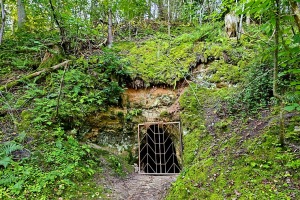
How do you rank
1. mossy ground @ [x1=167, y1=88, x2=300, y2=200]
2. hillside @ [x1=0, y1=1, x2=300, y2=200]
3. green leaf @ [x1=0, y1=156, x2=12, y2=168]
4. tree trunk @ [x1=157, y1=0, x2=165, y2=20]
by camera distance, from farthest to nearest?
tree trunk @ [x1=157, y1=0, x2=165, y2=20], green leaf @ [x1=0, y1=156, x2=12, y2=168], hillside @ [x1=0, y1=1, x2=300, y2=200], mossy ground @ [x1=167, y1=88, x2=300, y2=200]

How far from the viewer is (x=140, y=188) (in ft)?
16.6

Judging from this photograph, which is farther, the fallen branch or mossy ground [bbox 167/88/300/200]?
the fallen branch

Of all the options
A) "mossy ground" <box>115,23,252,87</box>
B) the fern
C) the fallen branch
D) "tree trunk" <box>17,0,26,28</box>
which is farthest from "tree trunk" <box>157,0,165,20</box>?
the fern

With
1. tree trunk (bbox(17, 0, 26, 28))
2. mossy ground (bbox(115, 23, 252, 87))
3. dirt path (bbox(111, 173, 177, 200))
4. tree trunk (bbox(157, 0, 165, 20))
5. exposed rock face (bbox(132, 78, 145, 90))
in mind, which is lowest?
dirt path (bbox(111, 173, 177, 200))

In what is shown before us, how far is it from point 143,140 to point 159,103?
53.4 inches

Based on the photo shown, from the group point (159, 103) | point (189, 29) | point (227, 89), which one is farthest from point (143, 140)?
point (189, 29)

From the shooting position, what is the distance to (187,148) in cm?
569

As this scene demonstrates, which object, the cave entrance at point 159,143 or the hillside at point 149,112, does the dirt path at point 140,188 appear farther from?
the cave entrance at point 159,143

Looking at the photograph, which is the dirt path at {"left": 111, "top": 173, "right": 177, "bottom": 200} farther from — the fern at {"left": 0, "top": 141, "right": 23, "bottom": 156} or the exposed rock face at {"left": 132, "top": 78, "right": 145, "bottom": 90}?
the exposed rock face at {"left": 132, "top": 78, "right": 145, "bottom": 90}

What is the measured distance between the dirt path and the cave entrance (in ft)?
3.11

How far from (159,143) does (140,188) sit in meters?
2.33

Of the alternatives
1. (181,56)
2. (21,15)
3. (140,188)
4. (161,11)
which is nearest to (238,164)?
(140,188)

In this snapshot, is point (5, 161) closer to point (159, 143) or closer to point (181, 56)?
point (159, 143)

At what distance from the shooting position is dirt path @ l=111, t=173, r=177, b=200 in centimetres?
454
